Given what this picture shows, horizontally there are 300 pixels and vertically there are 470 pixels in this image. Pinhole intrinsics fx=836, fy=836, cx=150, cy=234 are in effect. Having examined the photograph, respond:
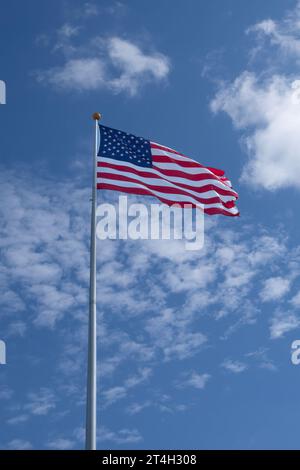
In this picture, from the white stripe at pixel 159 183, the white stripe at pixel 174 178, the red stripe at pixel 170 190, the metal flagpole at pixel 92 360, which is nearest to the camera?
the metal flagpole at pixel 92 360

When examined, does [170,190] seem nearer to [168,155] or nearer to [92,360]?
[168,155]

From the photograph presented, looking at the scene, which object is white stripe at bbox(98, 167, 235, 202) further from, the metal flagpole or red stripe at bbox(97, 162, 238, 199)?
the metal flagpole

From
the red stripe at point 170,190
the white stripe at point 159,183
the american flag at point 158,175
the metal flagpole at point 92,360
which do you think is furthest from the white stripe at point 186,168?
the metal flagpole at point 92,360

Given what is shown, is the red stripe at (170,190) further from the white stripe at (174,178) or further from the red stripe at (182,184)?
the white stripe at (174,178)

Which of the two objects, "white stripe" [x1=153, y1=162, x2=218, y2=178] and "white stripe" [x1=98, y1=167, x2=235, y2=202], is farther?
"white stripe" [x1=153, y1=162, x2=218, y2=178]

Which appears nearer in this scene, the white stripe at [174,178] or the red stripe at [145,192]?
the red stripe at [145,192]

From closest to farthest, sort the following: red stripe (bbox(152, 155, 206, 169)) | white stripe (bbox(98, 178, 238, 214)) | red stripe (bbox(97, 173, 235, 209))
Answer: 1. white stripe (bbox(98, 178, 238, 214))
2. red stripe (bbox(97, 173, 235, 209))
3. red stripe (bbox(152, 155, 206, 169))

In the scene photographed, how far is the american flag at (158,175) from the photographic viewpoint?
88.7ft

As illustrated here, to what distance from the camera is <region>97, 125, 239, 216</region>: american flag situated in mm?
27031

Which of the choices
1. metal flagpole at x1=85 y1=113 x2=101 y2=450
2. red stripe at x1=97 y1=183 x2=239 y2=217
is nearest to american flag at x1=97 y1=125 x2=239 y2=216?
red stripe at x1=97 y1=183 x2=239 y2=217

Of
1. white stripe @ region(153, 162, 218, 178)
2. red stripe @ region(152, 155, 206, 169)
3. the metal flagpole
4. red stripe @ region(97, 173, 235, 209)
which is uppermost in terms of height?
red stripe @ region(152, 155, 206, 169)

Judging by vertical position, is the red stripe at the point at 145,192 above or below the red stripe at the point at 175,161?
below
